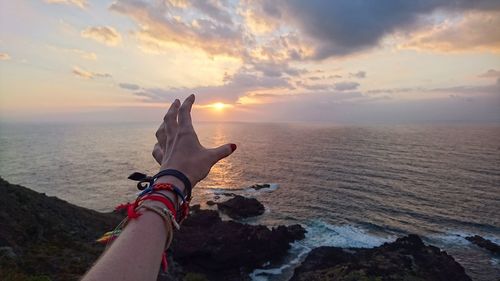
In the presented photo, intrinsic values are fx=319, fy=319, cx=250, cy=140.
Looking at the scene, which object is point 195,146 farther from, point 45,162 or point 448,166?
point 45,162

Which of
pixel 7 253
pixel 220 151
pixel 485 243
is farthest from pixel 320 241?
pixel 220 151

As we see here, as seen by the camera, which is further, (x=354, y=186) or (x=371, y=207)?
(x=354, y=186)

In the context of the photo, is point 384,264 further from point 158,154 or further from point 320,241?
point 158,154

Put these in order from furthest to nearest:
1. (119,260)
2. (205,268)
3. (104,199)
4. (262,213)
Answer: (104,199) < (262,213) < (205,268) < (119,260)

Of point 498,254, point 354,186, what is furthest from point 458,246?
point 354,186

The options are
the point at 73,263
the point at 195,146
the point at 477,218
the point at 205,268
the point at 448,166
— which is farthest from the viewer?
the point at 448,166

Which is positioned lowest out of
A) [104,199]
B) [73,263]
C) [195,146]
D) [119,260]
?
[104,199]

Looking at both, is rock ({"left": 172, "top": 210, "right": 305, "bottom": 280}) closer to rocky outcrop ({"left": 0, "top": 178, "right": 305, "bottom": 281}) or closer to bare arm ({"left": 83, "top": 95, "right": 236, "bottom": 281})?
rocky outcrop ({"left": 0, "top": 178, "right": 305, "bottom": 281})
